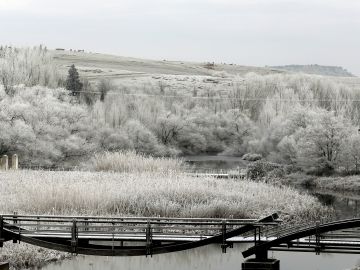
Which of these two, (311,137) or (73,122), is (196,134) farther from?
(311,137)

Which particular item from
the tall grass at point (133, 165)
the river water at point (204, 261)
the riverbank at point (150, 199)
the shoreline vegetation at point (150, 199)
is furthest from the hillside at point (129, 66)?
the river water at point (204, 261)

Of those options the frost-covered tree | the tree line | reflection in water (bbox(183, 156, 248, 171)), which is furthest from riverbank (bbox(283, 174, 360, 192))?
reflection in water (bbox(183, 156, 248, 171))

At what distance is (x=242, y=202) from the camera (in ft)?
106

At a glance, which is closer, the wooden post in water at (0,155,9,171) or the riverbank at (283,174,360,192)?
the wooden post in water at (0,155,9,171)

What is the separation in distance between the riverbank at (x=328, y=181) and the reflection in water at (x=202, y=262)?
81.6 feet

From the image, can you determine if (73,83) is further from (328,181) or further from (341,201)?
(341,201)

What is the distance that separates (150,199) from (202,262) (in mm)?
7431

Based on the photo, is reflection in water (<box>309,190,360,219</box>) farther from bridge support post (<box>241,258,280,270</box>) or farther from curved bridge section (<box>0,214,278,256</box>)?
bridge support post (<box>241,258,280,270</box>)

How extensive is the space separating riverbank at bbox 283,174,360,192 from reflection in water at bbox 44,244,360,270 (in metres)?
24.9

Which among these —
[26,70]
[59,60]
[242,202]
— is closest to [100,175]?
[242,202]

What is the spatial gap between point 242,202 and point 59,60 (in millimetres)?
96538

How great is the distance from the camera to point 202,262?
24.2 metres

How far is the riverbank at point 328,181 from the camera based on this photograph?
49.6m

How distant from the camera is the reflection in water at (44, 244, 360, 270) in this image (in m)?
23.4
